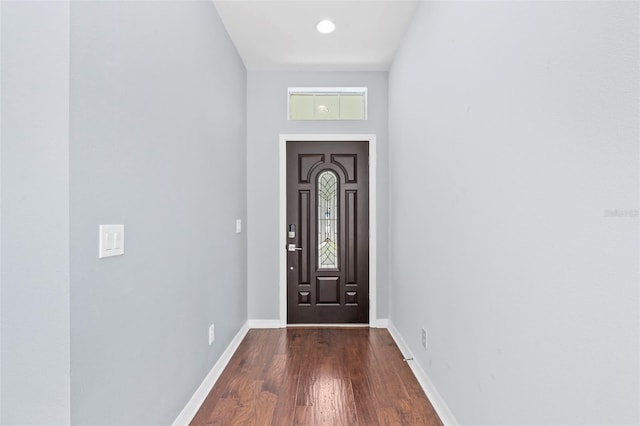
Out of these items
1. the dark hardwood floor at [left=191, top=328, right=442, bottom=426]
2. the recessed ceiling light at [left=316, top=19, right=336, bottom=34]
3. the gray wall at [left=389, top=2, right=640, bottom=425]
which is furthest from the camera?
the recessed ceiling light at [left=316, top=19, right=336, bottom=34]

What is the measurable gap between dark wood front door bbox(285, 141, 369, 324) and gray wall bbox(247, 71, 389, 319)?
0.52 feet

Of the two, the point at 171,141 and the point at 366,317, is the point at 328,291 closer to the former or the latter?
the point at 366,317

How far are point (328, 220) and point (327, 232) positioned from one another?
0.43 feet

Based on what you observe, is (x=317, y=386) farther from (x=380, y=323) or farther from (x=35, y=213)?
(x=35, y=213)

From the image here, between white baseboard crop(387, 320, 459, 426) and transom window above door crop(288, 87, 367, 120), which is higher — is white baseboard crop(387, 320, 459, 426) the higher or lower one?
the lower one

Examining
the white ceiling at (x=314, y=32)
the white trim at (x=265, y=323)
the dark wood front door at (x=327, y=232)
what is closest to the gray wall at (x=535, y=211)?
the white ceiling at (x=314, y=32)

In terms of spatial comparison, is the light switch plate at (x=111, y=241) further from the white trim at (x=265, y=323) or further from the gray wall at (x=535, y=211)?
the white trim at (x=265, y=323)

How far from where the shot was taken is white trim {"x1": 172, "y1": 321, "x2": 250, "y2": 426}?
198 centimetres

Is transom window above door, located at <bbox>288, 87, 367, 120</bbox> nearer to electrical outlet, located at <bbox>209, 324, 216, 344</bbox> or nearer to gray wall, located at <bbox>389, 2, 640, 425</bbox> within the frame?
gray wall, located at <bbox>389, 2, 640, 425</bbox>

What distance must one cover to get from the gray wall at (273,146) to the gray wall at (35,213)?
105 inches

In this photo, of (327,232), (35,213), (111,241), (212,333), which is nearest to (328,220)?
(327,232)

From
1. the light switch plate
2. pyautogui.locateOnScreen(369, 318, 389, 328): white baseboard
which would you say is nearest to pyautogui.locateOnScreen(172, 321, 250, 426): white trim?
the light switch plate

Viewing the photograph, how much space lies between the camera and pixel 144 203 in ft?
5.17

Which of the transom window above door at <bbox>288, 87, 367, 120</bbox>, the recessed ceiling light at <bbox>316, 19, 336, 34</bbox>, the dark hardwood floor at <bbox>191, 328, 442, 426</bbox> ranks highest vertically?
the recessed ceiling light at <bbox>316, 19, 336, 34</bbox>
